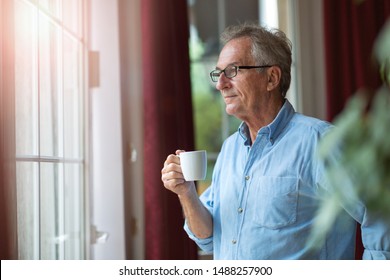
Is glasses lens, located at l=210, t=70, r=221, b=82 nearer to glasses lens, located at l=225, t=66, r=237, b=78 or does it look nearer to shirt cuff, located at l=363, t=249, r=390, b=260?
glasses lens, located at l=225, t=66, r=237, b=78

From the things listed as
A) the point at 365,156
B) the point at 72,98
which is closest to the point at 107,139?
the point at 72,98

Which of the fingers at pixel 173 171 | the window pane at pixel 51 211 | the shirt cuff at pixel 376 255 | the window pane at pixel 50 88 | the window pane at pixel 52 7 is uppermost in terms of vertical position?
the window pane at pixel 52 7

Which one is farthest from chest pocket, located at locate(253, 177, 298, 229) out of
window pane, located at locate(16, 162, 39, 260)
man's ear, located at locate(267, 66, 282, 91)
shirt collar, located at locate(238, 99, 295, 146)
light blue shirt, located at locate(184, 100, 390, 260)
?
window pane, located at locate(16, 162, 39, 260)

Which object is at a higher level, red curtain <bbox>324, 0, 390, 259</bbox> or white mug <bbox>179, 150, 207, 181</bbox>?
red curtain <bbox>324, 0, 390, 259</bbox>

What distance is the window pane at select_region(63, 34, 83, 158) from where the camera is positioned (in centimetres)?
159

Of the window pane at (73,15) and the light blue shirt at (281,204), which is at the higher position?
the window pane at (73,15)

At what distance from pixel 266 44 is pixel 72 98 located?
0.58 metres

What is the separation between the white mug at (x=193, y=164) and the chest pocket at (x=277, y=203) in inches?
6.7

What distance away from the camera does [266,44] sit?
1.51 m

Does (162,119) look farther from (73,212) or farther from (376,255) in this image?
(376,255)

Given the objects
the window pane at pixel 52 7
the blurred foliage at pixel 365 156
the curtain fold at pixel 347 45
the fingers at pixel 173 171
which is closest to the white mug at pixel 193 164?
the fingers at pixel 173 171

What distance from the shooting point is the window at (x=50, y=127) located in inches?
45.6

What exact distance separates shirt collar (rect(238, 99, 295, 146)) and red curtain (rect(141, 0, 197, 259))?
578mm

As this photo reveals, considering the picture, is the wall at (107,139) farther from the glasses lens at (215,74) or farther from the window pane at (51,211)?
the glasses lens at (215,74)
